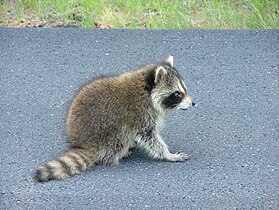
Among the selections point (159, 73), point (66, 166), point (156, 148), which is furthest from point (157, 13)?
point (66, 166)

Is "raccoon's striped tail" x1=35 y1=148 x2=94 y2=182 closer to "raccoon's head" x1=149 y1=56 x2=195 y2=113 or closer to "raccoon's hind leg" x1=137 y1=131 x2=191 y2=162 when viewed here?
"raccoon's hind leg" x1=137 y1=131 x2=191 y2=162

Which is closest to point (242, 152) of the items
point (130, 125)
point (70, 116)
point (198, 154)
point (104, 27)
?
point (198, 154)

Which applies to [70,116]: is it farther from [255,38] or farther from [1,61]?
[255,38]

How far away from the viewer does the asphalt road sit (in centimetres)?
564

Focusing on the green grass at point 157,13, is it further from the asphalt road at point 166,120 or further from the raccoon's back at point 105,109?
the raccoon's back at point 105,109

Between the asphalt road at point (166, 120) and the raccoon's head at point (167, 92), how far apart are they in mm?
406

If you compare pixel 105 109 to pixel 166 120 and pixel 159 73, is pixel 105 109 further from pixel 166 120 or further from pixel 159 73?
pixel 166 120

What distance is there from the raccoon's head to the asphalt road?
41 cm

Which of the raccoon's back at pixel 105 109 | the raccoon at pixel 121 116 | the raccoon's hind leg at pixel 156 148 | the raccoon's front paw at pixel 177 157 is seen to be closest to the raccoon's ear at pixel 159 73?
the raccoon at pixel 121 116

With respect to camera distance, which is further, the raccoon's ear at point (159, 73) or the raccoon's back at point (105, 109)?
the raccoon's ear at point (159, 73)

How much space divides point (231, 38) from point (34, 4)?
9.06 ft

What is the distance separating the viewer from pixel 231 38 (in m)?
8.91

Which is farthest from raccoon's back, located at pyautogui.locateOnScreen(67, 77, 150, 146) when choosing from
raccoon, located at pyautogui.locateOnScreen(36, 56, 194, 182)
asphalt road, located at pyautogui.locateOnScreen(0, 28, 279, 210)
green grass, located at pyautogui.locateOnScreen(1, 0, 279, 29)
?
green grass, located at pyautogui.locateOnScreen(1, 0, 279, 29)

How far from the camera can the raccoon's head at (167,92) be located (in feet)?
20.5
